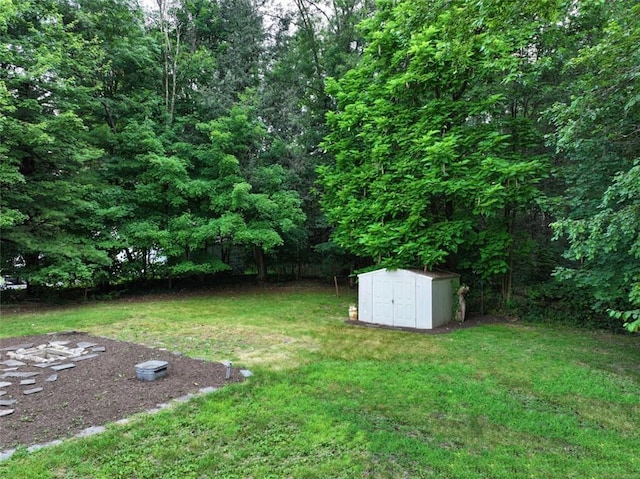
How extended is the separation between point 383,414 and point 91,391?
338cm

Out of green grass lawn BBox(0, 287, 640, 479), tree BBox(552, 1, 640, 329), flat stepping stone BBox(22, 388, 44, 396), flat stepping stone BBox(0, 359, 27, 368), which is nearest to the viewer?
green grass lawn BBox(0, 287, 640, 479)

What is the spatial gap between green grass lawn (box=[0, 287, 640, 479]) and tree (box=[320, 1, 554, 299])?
8.76 feet

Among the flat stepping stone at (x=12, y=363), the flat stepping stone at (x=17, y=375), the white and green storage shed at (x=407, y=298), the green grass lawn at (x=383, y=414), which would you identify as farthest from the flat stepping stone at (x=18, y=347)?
the white and green storage shed at (x=407, y=298)

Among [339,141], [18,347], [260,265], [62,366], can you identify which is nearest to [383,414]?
[62,366]

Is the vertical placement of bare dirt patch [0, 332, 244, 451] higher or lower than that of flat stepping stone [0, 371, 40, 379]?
lower

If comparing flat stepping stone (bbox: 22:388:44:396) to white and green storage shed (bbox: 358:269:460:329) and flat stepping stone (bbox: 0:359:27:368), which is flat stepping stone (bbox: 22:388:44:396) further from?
white and green storage shed (bbox: 358:269:460:329)

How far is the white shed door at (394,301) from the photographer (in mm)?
8875

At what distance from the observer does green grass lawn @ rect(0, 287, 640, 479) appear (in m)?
3.01

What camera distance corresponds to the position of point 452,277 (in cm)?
969

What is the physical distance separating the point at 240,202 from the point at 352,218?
4041mm

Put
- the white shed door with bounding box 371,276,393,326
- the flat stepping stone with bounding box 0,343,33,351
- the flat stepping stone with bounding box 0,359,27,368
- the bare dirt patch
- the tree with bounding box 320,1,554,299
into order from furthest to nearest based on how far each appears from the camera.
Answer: the white shed door with bounding box 371,276,393,326 < the tree with bounding box 320,1,554,299 < the flat stepping stone with bounding box 0,343,33,351 < the flat stepping stone with bounding box 0,359,27,368 < the bare dirt patch

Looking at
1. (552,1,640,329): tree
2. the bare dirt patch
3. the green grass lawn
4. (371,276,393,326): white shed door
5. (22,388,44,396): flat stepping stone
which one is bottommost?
the green grass lawn

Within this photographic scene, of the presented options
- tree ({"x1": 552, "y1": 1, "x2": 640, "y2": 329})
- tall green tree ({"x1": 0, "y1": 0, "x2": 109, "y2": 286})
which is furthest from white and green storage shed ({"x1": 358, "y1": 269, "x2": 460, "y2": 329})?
tall green tree ({"x1": 0, "y1": 0, "x2": 109, "y2": 286})

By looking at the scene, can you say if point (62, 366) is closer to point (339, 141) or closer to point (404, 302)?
point (404, 302)
